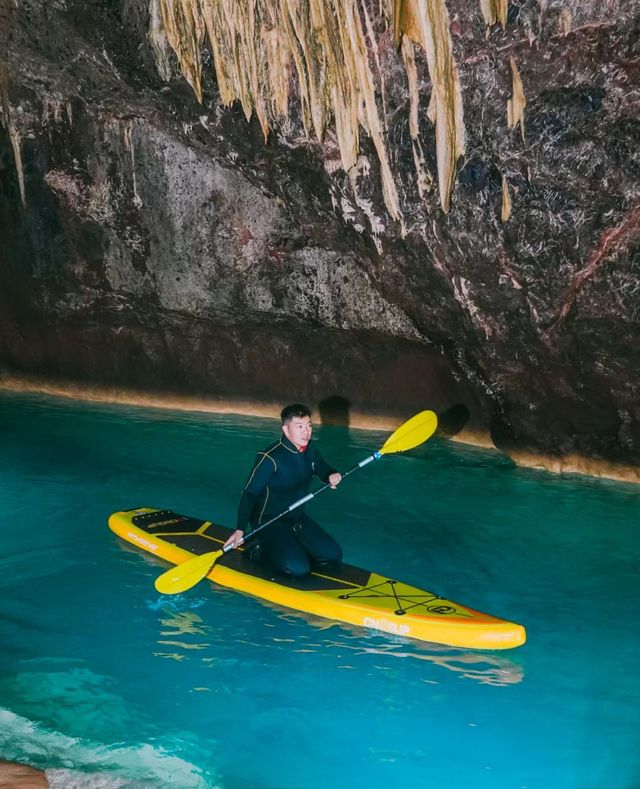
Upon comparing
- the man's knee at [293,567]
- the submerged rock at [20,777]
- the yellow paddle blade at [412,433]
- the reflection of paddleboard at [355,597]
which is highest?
the yellow paddle blade at [412,433]

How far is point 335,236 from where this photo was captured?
37.2 ft

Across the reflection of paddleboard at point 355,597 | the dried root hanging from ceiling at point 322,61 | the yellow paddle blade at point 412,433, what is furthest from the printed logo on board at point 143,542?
the dried root hanging from ceiling at point 322,61

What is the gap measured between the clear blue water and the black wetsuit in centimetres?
42

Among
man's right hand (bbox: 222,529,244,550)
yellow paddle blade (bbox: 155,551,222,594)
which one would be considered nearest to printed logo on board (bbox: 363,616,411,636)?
man's right hand (bbox: 222,529,244,550)

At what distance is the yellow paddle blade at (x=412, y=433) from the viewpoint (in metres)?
8.28

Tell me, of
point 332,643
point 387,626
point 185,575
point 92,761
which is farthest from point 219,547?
point 92,761

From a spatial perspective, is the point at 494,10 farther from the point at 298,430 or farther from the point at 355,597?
the point at 355,597

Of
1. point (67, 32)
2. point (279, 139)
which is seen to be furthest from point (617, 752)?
point (67, 32)

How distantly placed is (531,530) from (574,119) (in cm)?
374

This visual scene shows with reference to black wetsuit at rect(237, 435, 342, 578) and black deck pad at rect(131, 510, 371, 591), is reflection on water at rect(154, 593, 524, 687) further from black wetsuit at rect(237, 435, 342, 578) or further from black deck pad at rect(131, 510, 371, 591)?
black wetsuit at rect(237, 435, 342, 578)

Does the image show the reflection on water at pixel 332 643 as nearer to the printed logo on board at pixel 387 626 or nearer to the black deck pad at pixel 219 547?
the printed logo on board at pixel 387 626

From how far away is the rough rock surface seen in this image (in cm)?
863

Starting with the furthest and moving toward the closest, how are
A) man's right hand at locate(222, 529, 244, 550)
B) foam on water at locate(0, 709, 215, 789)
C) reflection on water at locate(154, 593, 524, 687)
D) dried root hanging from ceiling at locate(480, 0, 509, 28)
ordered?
dried root hanging from ceiling at locate(480, 0, 509, 28), man's right hand at locate(222, 529, 244, 550), reflection on water at locate(154, 593, 524, 687), foam on water at locate(0, 709, 215, 789)

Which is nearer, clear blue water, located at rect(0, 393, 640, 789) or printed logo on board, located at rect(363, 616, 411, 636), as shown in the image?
clear blue water, located at rect(0, 393, 640, 789)
